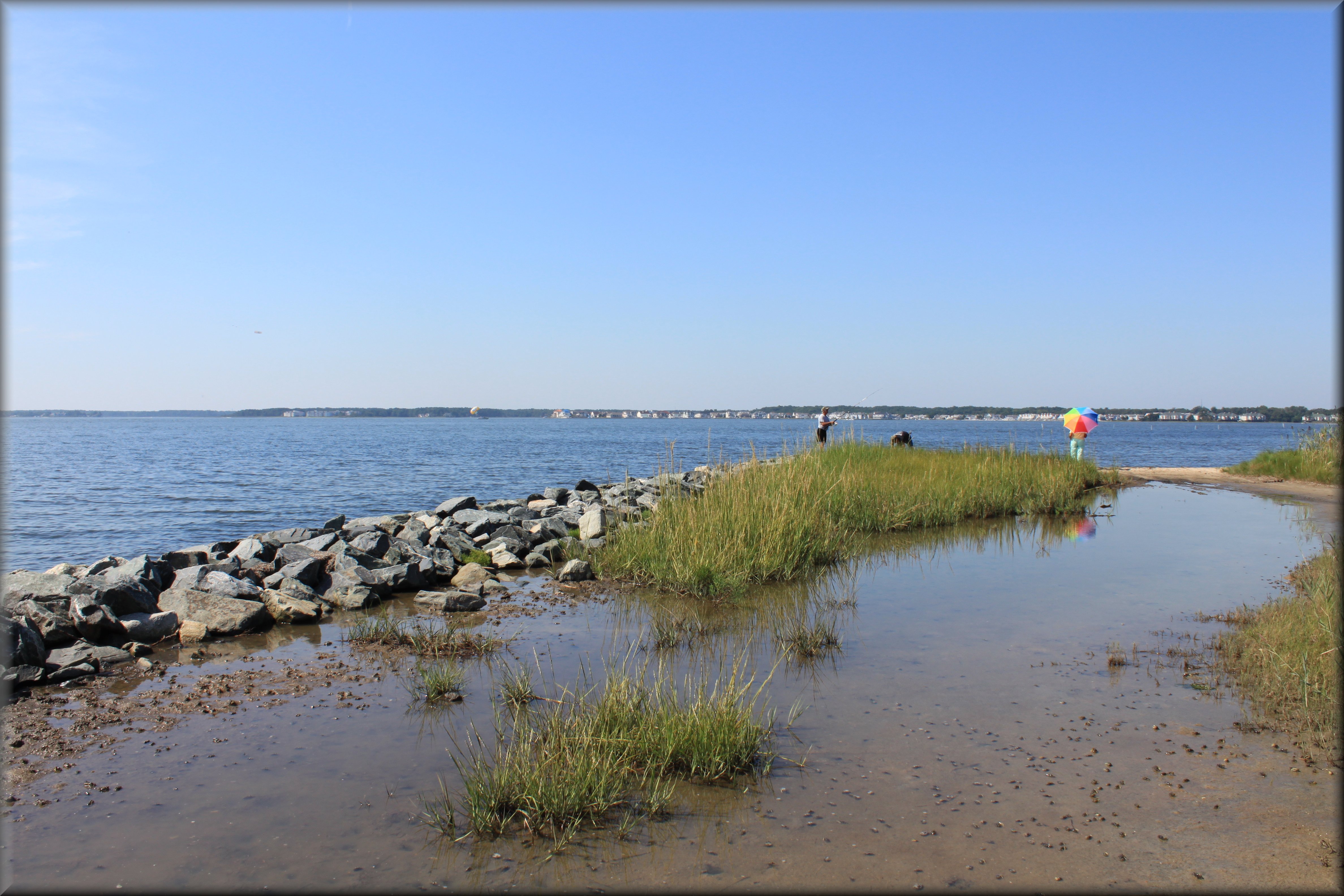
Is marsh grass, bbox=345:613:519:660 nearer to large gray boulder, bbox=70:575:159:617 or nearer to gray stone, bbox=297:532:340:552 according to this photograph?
large gray boulder, bbox=70:575:159:617

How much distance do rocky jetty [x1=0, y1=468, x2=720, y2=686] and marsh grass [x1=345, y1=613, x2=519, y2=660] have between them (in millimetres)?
1084

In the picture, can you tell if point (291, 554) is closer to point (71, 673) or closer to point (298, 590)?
point (298, 590)

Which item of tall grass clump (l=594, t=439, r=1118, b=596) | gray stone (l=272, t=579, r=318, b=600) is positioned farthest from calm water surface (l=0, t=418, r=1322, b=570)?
gray stone (l=272, t=579, r=318, b=600)

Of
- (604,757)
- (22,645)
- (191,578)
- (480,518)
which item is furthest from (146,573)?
(604,757)

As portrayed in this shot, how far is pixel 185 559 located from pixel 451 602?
168 inches

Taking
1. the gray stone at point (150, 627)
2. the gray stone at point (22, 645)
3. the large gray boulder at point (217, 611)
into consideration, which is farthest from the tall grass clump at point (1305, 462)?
the gray stone at point (22, 645)

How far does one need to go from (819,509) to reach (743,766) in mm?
7837

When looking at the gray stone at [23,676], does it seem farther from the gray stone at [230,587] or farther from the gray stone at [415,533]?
the gray stone at [415,533]

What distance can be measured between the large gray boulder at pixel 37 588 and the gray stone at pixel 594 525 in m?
6.68

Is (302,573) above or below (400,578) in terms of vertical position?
above

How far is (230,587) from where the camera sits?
8648 millimetres

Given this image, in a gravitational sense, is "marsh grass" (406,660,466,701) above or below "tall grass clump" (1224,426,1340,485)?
below

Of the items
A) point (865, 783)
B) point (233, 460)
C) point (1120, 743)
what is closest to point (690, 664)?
point (865, 783)

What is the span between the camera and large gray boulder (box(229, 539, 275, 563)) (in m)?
11.0
